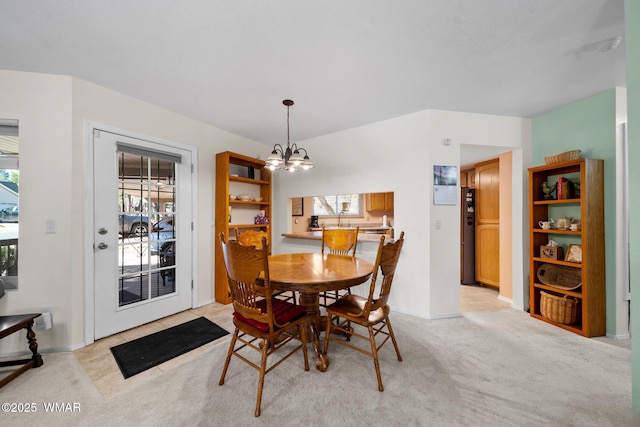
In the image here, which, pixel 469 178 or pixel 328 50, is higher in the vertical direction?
pixel 328 50

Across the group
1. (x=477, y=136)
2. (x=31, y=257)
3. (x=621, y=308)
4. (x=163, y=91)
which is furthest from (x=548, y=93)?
(x=31, y=257)

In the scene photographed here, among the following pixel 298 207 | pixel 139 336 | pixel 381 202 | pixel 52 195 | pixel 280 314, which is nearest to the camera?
pixel 280 314

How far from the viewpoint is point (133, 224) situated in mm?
2664

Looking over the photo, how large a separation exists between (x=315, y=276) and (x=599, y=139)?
3.25 m

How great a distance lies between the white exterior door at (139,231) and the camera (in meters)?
2.39

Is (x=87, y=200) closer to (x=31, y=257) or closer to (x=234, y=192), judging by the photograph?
(x=31, y=257)

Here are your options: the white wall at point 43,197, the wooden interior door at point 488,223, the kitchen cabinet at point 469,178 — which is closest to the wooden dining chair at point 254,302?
the white wall at point 43,197

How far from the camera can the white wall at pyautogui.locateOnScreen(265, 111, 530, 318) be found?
2.85 m

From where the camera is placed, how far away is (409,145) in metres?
2.99

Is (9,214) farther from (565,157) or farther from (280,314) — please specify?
(565,157)

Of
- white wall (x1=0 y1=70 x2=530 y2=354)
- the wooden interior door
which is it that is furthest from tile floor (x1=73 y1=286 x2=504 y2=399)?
the wooden interior door

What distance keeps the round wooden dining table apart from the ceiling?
1.68 meters

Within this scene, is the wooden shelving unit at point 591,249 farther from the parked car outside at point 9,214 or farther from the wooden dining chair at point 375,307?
the parked car outside at point 9,214

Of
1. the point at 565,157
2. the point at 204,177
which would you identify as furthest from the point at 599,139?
the point at 204,177
